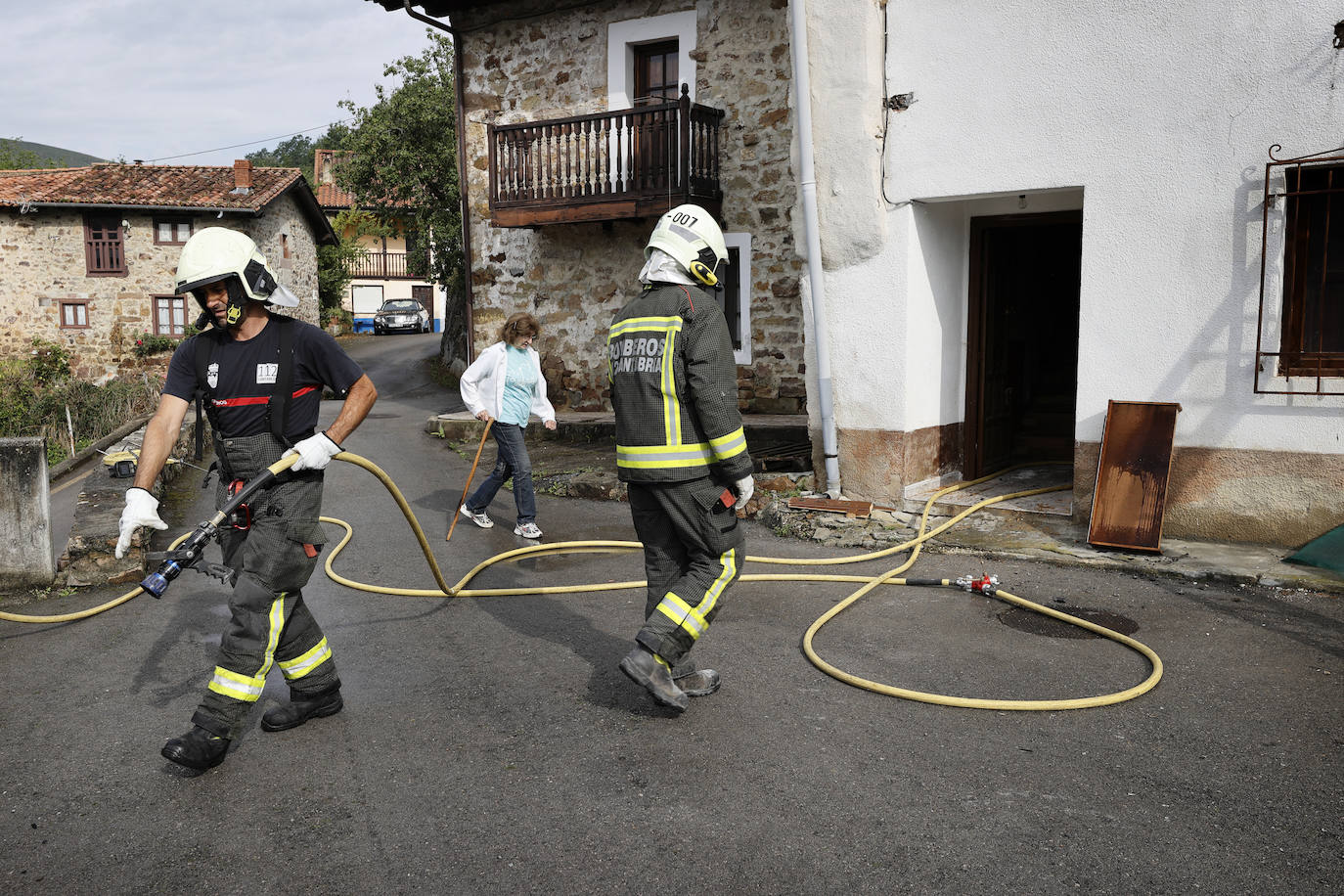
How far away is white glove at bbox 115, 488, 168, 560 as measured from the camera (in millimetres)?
3949

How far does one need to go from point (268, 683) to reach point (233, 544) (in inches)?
40.4

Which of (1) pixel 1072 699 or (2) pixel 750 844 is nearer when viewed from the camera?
(2) pixel 750 844

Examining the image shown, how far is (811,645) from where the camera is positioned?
5281 mm

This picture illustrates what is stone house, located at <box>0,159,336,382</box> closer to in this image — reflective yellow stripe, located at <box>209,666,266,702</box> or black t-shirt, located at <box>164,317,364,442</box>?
black t-shirt, located at <box>164,317,364,442</box>

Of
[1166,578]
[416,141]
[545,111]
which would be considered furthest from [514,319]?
[416,141]

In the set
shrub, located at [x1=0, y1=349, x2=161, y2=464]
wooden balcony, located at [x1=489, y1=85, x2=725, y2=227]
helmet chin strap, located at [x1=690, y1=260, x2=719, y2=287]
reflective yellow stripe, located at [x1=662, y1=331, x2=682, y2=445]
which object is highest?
wooden balcony, located at [x1=489, y1=85, x2=725, y2=227]

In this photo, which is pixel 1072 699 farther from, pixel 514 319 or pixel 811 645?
pixel 514 319

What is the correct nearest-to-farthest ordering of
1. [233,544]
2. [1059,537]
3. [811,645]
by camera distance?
[233,544]
[811,645]
[1059,537]

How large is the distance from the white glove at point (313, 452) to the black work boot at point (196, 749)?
105 centimetres

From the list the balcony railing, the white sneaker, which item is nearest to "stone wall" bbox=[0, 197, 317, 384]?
the balcony railing

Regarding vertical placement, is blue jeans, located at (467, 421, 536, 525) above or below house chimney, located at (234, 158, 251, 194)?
below

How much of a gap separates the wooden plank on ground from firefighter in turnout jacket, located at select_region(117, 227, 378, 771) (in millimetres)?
4574

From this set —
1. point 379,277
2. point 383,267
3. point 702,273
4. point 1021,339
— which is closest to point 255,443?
point 702,273

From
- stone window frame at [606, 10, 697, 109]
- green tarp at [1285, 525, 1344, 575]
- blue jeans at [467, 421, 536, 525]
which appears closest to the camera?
green tarp at [1285, 525, 1344, 575]
